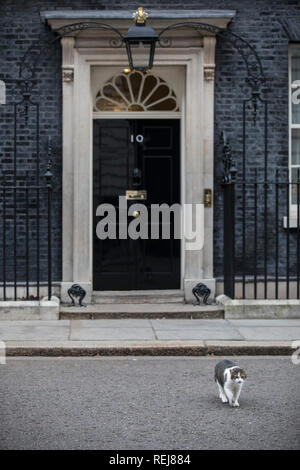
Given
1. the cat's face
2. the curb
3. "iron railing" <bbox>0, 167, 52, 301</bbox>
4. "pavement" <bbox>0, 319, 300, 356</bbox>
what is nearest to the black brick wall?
"iron railing" <bbox>0, 167, 52, 301</bbox>

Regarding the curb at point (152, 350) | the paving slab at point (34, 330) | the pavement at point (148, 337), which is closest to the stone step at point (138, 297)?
the pavement at point (148, 337)

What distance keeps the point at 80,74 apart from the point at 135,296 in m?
3.21

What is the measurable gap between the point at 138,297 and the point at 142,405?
17.0 ft

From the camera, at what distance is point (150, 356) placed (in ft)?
29.3

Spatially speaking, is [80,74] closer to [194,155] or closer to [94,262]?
[194,155]

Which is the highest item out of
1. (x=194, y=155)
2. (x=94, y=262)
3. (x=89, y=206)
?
(x=194, y=155)

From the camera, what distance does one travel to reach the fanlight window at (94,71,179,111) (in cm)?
1206

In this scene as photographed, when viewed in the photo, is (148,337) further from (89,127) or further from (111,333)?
(89,127)

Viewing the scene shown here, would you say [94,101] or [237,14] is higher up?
[237,14]

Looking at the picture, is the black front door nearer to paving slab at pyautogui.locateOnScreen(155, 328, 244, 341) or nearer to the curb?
paving slab at pyautogui.locateOnScreen(155, 328, 244, 341)

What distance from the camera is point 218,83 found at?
1180 cm

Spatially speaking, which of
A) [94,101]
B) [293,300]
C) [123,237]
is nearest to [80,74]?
[94,101]

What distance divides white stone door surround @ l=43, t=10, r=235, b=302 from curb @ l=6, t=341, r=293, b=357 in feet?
8.80
